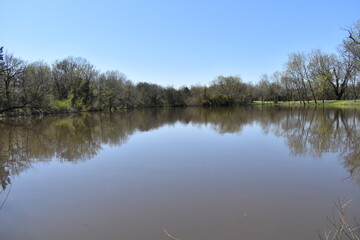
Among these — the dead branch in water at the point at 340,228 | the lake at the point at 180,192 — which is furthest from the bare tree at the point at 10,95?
the dead branch in water at the point at 340,228

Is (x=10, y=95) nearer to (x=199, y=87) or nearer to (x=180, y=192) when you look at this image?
(x=180, y=192)

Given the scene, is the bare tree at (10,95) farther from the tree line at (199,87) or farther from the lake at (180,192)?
the tree line at (199,87)

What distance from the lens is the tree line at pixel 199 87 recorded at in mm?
A: 38450

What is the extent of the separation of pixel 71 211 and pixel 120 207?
87cm

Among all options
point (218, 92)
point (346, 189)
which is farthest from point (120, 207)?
point (218, 92)

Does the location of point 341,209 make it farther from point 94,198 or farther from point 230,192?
point 94,198

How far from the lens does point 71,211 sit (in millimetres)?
4531

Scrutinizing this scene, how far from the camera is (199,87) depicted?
231 ft

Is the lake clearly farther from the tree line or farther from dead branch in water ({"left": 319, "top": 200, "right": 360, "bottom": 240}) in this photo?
the tree line

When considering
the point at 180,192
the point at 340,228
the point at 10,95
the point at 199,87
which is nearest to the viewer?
the point at 340,228

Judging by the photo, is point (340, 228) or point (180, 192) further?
point (180, 192)

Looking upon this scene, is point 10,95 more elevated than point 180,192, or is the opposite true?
point 10,95

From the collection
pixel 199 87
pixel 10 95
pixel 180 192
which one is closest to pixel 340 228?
pixel 180 192

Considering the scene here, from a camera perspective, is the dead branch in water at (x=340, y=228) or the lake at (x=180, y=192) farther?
the lake at (x=180, y=192)
